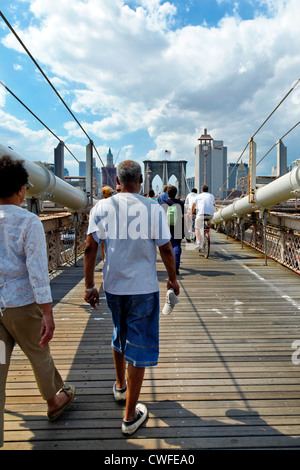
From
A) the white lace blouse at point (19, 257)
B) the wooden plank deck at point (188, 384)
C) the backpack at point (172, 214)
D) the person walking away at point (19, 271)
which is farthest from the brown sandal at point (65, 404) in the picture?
the backpack at point (172, 214)

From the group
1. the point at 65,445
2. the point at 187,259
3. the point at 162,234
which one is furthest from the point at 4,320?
the point at 187,259

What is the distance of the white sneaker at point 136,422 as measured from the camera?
1.97 metres

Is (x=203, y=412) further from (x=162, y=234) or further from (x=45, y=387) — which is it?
(x=162, y=234)

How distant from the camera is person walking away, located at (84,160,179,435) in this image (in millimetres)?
1999

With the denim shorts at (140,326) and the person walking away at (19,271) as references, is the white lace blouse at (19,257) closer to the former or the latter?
the person walking away at (19,271)

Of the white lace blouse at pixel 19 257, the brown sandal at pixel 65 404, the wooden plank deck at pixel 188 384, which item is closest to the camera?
the white lace blouse at pixel 19 257

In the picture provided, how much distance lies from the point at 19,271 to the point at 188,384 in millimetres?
1579

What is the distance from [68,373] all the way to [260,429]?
5.06ft

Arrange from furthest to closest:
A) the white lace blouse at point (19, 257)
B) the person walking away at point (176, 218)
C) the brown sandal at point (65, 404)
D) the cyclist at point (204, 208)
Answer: the cyclist at point (204, 208) → the person walking away at point (176, 218) → the brown sandal at point (65, 404) → the white lace blouse at point (19, 257)

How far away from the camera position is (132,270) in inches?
79.0

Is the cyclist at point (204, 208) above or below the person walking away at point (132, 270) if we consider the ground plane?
above

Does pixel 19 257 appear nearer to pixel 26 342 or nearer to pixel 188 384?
pixel 26 342

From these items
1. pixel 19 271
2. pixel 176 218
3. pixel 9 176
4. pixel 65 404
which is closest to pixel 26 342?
pixel 19 271
